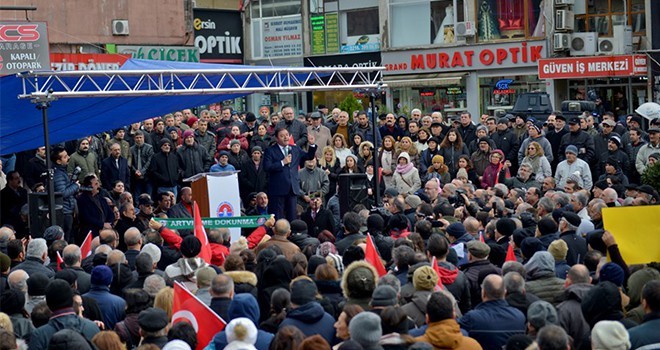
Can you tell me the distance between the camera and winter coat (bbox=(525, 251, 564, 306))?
29.3ft

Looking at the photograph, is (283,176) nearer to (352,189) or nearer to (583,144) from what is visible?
→ (352,189)

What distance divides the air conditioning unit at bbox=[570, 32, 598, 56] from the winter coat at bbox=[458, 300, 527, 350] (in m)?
27.3

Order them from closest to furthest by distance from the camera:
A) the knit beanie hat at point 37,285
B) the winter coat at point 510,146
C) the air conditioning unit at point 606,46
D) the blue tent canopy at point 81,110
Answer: the knit beanie hat at point 37,285, the blue tent canopy at point 81,110, the winter coat at point 510,146, the air conditioning unit at point 606,46

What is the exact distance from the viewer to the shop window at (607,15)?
33.6m

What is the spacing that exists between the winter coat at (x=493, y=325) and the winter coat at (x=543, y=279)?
40.2 inches

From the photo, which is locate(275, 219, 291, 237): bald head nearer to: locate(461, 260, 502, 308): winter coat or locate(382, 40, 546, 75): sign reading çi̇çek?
locate(461, 260, 502, 308): winter coat

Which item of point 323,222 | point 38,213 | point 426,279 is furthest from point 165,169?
point 426,279

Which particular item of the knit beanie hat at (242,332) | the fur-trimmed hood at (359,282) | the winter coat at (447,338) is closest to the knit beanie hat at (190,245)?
the fur-trimmed hood at (359,282)

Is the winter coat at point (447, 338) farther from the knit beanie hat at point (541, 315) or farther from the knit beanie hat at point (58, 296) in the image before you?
the knit beanie hat at point (58, 296)

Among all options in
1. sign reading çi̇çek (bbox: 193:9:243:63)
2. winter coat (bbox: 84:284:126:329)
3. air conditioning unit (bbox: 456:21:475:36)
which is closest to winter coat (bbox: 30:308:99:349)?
winter coat (bbox: 84:284:126:329)

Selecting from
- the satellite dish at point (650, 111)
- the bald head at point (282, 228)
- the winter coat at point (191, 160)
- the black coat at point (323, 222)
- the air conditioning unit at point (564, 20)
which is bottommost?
the black coat at point (323, 222)

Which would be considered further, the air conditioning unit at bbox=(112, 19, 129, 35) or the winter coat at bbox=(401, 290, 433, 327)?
the air conditioning unit at bbox=(112, 19, 129, 35)

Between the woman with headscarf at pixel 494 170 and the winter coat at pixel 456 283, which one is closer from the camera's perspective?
the winter coat at pixel 456 283

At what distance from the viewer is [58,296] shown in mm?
8211
